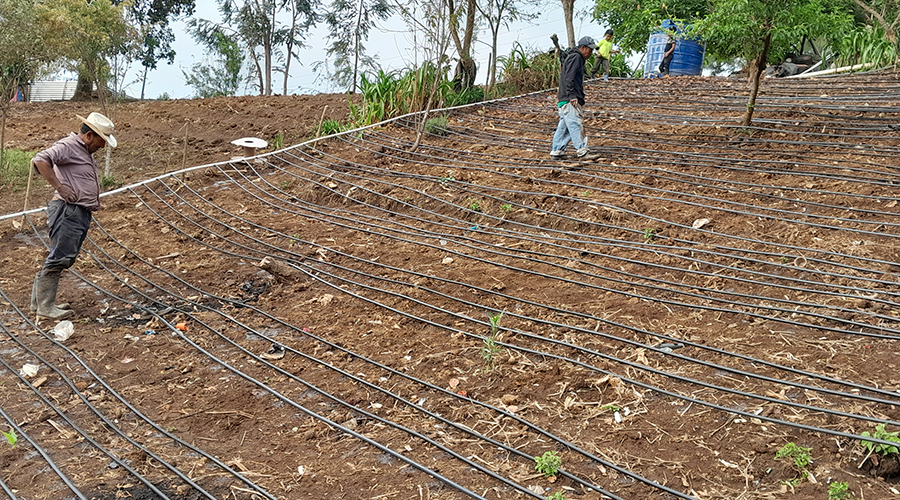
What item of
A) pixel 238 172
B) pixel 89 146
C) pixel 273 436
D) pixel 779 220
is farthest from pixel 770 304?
pixel 238 172

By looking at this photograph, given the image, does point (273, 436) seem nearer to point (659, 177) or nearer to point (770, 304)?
point (770, 304)

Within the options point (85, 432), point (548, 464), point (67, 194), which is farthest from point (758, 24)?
point (85, 432)

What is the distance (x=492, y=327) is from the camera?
372 centimetres

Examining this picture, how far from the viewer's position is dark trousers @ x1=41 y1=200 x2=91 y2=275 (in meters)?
4.01

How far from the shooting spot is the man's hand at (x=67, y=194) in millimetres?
3918

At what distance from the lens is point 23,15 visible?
7180mm

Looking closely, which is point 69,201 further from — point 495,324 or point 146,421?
point 495,324

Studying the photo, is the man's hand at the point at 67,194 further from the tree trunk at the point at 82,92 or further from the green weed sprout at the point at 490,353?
the tree trunk at the point at 82,92

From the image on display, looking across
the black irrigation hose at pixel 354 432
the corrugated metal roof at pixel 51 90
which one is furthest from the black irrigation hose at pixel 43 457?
the corrugated metal roof at pixel 51 90

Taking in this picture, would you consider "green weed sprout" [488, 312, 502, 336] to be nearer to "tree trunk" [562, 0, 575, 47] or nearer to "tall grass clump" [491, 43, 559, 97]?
"tall grass clump" [491, 43, 559, 97]

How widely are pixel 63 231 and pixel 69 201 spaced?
0.20 metres

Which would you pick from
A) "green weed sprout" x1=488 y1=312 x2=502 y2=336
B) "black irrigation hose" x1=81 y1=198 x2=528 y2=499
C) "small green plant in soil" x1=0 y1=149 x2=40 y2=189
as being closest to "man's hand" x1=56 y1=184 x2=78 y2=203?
"black irrigation hose" x1=81 y1=198 x2=528 y2=499

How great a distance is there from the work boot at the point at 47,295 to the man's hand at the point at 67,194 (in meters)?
0.49

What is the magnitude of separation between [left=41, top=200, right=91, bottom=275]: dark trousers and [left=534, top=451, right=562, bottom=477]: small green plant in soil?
315cm
